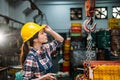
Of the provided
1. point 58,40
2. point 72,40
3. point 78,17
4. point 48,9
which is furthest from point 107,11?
point 58,40

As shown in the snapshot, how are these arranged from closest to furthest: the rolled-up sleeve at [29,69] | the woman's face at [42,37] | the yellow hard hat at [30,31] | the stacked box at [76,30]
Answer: the rolled-up sleeve at [29,69] < the woman's face at [42,37] < the yellow hard hat at [30,31] < the stacked box at [76,30]

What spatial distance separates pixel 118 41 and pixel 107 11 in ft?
31.0

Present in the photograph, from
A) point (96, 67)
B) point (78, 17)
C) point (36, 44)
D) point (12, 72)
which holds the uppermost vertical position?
point (78, 17)

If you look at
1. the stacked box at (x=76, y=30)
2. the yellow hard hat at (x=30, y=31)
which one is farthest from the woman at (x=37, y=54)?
the stacked box at (x=76, y=30)

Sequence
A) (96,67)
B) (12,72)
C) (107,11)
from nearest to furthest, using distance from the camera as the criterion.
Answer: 1. (96,67)
2. (12,72)
3. (107,11)

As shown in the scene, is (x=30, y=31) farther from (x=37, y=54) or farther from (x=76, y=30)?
(x=76, y=30)

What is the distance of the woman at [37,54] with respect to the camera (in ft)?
9.61

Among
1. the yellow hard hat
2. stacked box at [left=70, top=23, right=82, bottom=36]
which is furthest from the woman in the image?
stacked box at [left=70, top=23, right=82, bottom=36]

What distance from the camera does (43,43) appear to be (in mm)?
3297

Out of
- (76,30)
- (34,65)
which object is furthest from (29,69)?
(76,30)

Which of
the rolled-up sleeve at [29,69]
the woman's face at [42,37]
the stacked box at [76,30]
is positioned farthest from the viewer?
the stacked box at [76,30]

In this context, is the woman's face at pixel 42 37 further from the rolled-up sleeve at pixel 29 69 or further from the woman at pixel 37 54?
the rolled-up sleeve at pixel 29 69

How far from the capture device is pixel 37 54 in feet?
10.0

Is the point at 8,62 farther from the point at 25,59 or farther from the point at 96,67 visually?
the point at 96,67
